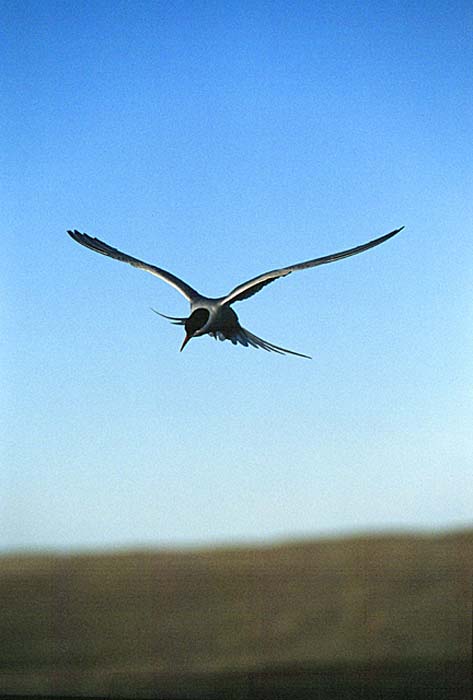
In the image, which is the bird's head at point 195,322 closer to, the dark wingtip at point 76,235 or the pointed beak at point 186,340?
the pointed beak at point 186,340

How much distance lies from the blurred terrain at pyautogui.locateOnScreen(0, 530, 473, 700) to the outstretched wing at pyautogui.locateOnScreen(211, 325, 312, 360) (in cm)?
53

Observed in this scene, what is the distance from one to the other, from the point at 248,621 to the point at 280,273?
3.06 ft

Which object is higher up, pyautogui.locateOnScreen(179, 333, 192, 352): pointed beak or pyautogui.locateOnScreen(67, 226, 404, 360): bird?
pyautogui.locateOnScreen(67, 226, 404, 360): bird

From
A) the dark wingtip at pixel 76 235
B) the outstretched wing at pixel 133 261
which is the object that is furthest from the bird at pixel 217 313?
the dark wingtip at pixel 76 235

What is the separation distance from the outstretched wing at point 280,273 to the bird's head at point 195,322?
0.22 feet

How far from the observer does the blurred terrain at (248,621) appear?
2.77 metres

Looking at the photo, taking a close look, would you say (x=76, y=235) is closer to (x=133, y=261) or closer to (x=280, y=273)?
(x=133, y=261)

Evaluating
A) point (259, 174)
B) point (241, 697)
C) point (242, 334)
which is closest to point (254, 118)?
point (259, 174)

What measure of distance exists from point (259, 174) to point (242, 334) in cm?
45

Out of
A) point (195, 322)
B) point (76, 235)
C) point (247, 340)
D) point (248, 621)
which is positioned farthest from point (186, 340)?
point (248, 621)

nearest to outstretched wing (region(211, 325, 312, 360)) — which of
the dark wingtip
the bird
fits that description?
the bird

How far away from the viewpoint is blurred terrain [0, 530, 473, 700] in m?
2.77

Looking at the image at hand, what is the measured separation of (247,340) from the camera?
9.62 feet

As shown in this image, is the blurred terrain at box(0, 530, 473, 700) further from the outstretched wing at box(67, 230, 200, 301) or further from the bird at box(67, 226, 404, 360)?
the outstretched wing at box(67, 230, 200, 301)
